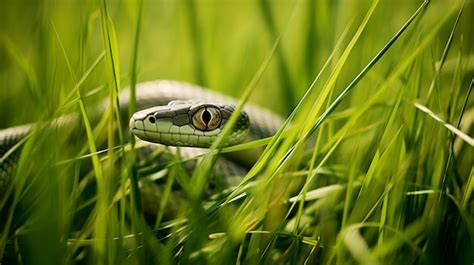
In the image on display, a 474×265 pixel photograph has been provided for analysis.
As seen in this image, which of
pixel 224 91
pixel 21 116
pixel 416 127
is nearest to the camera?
pixel 416 127

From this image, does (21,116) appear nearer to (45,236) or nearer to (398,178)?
(45,236)

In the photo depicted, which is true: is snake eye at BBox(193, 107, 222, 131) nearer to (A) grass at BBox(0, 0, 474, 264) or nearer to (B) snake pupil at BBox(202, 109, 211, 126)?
(B) snake pupil at BBox(202, 109, 211, 126)

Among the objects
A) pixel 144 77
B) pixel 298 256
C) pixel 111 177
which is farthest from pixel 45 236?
pixel 144 77

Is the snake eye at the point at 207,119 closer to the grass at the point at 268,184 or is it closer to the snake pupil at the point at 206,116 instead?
the snake pupil at the point at 206,116

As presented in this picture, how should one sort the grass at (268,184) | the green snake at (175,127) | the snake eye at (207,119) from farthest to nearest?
the snake eye at (207,119)
the green snake at (175,127)
the grass at (268,184)

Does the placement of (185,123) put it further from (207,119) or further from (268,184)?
(268,184)

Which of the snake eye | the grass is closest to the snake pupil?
the snake eye

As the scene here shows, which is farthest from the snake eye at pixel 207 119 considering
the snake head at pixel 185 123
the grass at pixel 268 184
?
the grass at pixel 268 184

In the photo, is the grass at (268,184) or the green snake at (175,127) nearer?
the grass at (268,184)
